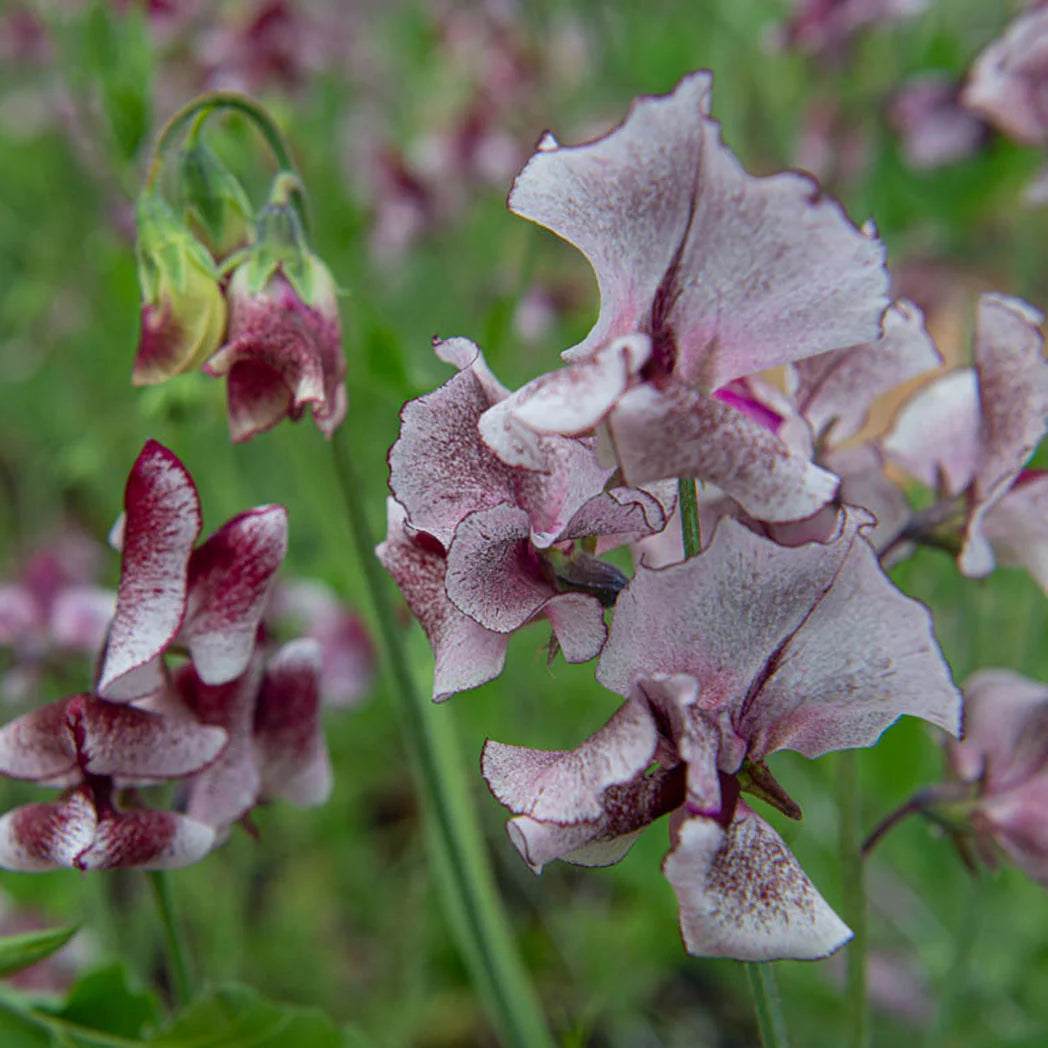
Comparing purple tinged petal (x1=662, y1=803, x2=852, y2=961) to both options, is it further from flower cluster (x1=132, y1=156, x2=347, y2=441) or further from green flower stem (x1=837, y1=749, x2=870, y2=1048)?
flower cluster (x1=132, y1=156, x2=347, y2=441)

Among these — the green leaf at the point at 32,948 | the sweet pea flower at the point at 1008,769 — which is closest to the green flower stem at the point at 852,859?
the sweet pea flower at the point at 1008,769

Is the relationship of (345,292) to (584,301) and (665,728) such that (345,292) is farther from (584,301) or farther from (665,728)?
(584,301)

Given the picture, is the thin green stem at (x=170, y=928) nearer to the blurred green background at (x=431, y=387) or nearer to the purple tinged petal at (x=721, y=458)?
the blurred green background at (x=431, y=387)

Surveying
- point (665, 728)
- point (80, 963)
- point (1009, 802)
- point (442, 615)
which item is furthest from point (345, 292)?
point (80, 963)

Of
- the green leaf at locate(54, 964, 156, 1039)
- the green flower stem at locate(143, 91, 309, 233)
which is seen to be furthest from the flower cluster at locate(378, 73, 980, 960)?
the green leaf at locate(54, 964, 156, 1039)

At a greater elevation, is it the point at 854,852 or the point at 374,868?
the point at 854,852

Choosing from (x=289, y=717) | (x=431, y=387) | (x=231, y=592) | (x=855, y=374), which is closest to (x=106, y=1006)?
(x=289, y=717)

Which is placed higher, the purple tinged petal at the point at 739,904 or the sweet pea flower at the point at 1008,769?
the purple tinged petal at the point at 739,904

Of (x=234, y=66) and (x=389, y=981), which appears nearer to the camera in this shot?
(x=389, y=981)
